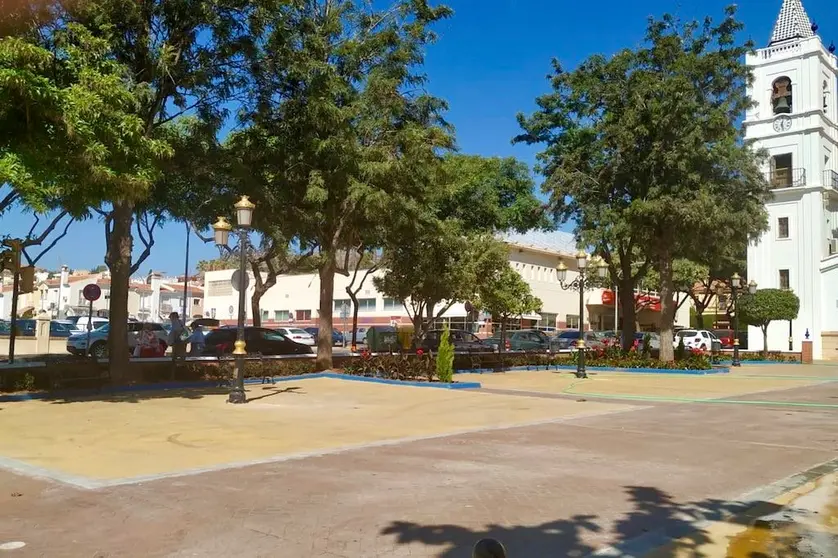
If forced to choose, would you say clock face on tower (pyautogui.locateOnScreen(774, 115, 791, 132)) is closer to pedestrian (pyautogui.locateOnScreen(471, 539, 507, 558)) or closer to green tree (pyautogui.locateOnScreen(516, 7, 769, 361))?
green tree (pyautogui.locateOnScreen(516, 7, 769, 361))

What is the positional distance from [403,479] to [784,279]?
4249 cm

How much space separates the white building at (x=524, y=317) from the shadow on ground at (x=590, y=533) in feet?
149

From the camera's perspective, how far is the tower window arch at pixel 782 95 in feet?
143

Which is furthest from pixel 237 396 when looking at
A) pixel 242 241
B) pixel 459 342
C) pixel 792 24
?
pixel 792 24

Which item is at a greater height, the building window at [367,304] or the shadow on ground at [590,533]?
the building window at [367,304]

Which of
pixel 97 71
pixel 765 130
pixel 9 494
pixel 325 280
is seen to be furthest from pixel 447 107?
pixel 765 130

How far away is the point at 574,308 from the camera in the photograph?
63625 millimetres

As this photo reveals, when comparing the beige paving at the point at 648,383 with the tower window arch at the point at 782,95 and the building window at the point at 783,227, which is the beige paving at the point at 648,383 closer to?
the building window at the point at 783,227

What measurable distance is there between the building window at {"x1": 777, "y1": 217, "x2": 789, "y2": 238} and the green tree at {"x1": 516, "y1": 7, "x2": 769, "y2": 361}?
17.0 meters

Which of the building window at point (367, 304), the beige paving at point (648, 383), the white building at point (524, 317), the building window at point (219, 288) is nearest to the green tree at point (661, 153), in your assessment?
the beige paving at point (648, 383)

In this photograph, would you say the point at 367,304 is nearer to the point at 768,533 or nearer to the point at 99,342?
the point at 99,342

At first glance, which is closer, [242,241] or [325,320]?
[242,241]

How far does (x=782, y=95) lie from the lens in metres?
→ 43.5

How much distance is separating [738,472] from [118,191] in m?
10.1
